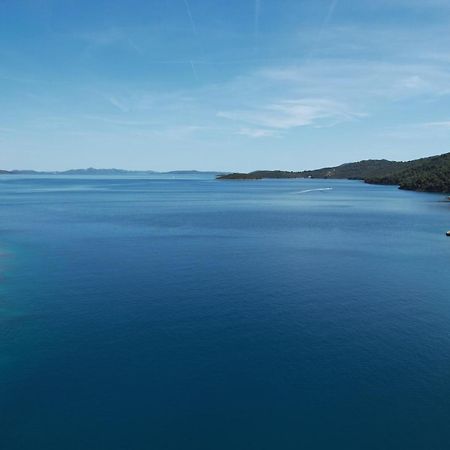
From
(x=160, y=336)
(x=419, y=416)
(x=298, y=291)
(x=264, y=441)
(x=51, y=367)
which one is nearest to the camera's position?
(x=264, y=441)

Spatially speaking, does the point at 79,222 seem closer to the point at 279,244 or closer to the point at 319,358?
the point at 279,244

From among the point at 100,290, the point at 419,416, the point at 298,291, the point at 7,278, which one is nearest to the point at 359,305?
the point at 298,291

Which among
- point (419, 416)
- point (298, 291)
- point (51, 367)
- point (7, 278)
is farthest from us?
point (7, 278)

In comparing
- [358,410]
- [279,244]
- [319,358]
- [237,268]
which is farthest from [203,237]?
[358,410]

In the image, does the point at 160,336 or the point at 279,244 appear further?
the point at 279,244

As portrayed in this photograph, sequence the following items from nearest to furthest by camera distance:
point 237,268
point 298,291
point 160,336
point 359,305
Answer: point 160,336, point 359,305, point 298,291, point 237,268

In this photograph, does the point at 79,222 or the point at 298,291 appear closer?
the point at 298,291
